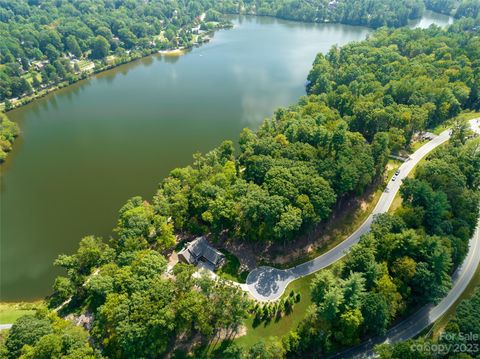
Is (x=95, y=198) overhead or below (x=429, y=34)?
below

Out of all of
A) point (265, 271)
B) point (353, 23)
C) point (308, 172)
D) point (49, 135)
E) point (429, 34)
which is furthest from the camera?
point (353, 23)

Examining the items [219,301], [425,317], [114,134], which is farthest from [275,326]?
[114,134]

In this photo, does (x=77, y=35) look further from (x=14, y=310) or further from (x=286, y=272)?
(x=286, y=272)

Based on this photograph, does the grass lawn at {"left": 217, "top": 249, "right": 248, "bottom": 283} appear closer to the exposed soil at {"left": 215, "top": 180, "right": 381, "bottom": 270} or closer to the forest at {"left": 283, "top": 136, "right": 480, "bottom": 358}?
the exposed soil at {"left": 215, "top": 180, "right": 381, "bottom": 270}

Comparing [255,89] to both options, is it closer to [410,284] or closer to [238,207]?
[238,207]

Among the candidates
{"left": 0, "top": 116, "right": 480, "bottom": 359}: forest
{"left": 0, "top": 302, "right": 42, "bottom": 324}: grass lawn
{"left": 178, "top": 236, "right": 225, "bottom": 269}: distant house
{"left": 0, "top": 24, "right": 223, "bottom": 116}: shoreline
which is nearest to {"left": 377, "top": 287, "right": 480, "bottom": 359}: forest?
{"left": 0, "top": 116, "right": 480, "bottom": 359}: forest

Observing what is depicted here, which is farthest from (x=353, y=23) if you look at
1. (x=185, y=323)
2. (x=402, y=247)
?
(x=185, y=323)
